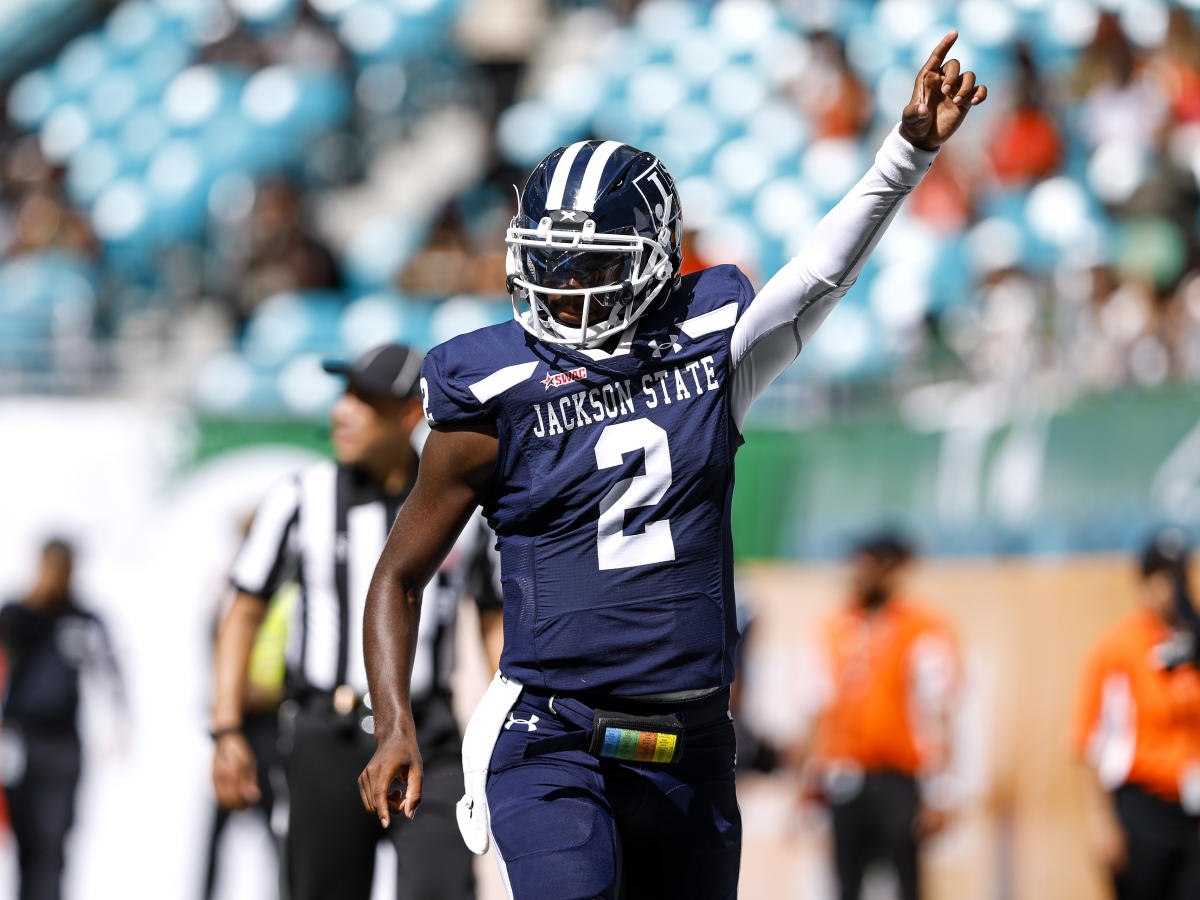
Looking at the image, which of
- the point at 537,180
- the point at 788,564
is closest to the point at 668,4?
the point at 788,564

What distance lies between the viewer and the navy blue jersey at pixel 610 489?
11.4 feet

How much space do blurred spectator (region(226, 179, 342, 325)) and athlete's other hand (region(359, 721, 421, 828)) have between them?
946 cm

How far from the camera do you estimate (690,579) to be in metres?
3.53

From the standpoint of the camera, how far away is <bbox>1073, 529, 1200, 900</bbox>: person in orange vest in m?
7.25

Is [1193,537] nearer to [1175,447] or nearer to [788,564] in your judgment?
[1175,447]

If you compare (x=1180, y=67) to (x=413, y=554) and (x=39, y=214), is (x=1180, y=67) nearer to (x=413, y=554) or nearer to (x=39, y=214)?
(x=39, y=214)

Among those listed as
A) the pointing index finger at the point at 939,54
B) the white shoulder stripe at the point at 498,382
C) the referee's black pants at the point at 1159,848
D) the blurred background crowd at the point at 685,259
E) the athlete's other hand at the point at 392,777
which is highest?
the blurred background crowd at the point at 685,259

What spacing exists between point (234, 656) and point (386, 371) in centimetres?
105

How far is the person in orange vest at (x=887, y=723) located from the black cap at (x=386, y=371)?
11.6ft

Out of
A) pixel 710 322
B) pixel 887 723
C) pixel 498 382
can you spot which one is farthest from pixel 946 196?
pixel 498 382

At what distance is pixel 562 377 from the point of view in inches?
138

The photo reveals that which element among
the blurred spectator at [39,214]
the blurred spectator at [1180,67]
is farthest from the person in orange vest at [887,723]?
the blurred spectator at [39,214]

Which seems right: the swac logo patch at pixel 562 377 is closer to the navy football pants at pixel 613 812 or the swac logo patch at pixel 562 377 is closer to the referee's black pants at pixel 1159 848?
the navy football pants at pixel 613 812

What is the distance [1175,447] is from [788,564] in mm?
2110
